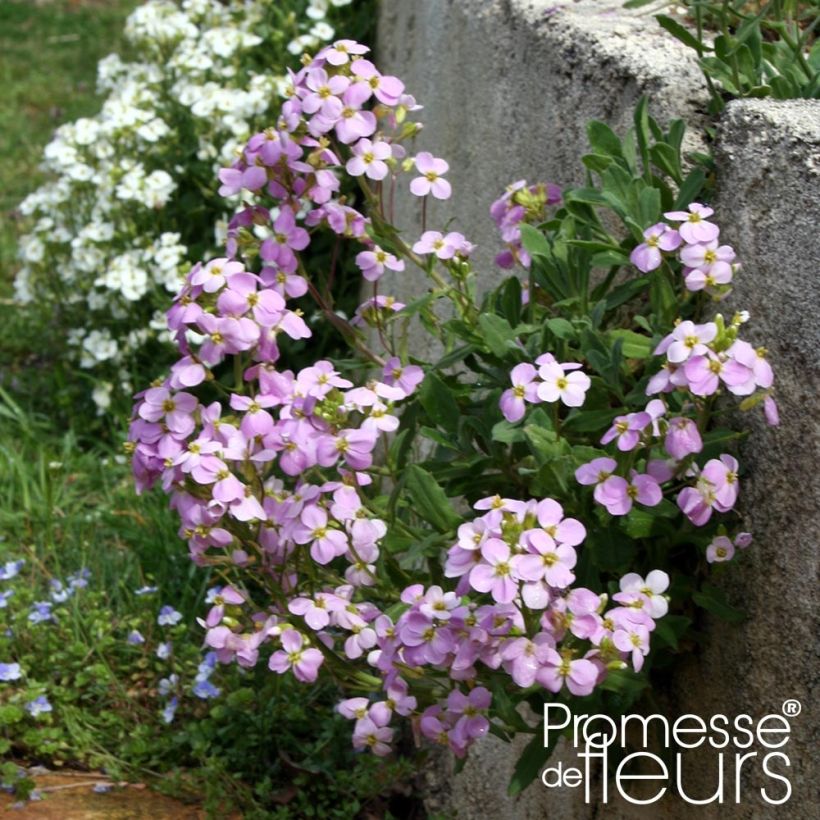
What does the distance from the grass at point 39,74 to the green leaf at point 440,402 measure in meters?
3.37

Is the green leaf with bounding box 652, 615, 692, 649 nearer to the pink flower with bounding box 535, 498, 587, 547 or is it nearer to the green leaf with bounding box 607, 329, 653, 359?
the pink flower with bounding box 535, 498, 587, 547

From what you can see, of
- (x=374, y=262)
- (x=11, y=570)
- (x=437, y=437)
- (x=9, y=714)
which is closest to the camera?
(x=437, y=437)

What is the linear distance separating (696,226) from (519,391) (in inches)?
11.4

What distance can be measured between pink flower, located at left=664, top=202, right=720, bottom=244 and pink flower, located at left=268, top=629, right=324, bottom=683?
0.71 m

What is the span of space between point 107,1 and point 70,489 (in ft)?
19.1

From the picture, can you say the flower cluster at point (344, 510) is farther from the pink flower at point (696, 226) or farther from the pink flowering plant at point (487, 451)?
the pink flower at point (696, 226)

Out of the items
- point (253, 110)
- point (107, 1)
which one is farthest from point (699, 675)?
point (107, 1)


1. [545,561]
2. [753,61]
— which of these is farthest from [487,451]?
[753,61]

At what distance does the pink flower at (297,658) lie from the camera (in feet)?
6.03

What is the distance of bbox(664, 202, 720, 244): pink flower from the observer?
1.70 metres

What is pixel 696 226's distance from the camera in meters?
1.71

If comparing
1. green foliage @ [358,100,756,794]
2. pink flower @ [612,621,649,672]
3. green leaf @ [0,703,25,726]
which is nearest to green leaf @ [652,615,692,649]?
green foliage @ [358,100,756,794]

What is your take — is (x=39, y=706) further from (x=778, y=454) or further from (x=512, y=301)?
(x=778, y=454)

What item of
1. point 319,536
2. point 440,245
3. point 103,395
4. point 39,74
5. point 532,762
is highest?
point 440,245
